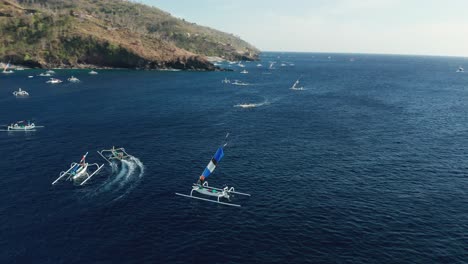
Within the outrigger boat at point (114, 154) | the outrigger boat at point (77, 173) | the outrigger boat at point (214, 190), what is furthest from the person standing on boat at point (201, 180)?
the outrigger boat at point (114, 154)

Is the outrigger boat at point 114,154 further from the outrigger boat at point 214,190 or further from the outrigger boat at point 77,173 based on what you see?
the outrigger boat at point 214,190

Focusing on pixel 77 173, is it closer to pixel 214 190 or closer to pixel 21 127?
pixel 214 190

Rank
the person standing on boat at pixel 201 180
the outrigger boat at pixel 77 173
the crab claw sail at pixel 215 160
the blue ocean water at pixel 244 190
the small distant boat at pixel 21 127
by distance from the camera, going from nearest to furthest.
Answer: the blue ocean water at pixel 244 190 → the crab claw sail at pixel 215 160 → the person standing on boat at pixel 201 180 → the outrigger boat at pixel 77 173 → the small distant boat at pixel 21 127

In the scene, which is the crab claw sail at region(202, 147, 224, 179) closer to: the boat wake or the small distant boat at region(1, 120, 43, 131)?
the boat wake

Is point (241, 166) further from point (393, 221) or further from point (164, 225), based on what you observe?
point (393, 221)

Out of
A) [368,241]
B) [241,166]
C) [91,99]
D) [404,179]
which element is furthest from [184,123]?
[368,241]

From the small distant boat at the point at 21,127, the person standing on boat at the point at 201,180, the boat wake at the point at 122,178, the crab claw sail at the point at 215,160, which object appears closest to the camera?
the crab claw sail at the point at 215,160

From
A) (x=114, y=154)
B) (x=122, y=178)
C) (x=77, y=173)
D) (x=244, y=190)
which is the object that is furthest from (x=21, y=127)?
(x=244, y=190)
